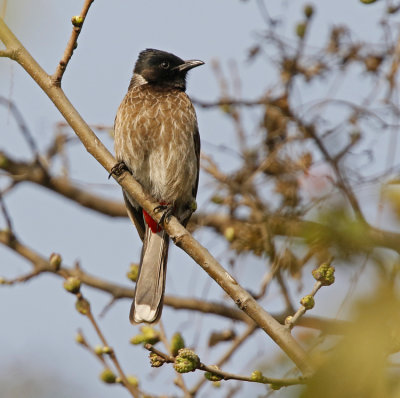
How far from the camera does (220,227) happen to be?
5.07 meters

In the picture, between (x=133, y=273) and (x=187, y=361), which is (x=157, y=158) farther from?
(x=187, y=361)

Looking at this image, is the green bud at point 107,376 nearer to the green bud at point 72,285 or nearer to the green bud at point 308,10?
the green bud at point 72,285

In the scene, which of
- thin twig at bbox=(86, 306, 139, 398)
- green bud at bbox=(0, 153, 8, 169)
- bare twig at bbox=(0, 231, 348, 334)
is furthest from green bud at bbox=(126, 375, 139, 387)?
green bud at bbox=(0, 153, 8, 169)

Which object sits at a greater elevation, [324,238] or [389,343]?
[324,238]

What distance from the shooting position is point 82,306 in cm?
288

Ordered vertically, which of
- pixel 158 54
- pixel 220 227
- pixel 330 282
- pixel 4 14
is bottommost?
pixel 330 282

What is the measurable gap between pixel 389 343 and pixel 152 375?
9.71 ft

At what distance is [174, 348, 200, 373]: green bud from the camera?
2000mm

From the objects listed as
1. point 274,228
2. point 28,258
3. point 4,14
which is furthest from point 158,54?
point 4,14

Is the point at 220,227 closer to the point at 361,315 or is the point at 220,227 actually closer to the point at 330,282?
the point at 330,282

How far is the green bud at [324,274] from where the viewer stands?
1.97 metres

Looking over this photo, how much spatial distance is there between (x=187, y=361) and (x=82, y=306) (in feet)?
3.28

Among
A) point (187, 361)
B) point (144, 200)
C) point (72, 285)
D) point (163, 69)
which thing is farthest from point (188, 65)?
point (187, 361)

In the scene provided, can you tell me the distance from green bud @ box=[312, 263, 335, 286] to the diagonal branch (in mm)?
214
